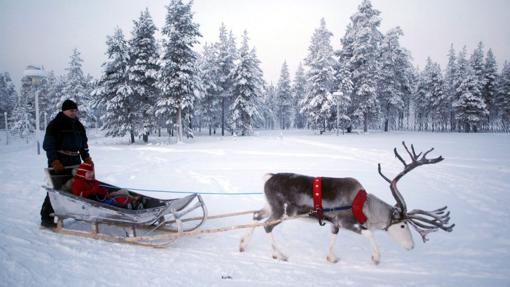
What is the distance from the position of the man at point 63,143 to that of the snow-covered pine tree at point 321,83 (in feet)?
110

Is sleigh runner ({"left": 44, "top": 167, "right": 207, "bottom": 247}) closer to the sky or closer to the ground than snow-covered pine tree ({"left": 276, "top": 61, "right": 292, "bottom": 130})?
closer to the ground

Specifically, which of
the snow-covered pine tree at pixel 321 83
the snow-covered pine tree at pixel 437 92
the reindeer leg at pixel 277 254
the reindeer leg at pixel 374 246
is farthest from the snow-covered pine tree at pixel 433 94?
the reindeer leg at pixel 277 254

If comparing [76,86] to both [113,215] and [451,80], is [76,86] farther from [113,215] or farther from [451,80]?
[451,80]

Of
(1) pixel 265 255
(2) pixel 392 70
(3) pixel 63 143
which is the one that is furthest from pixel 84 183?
(2) pixel 392 70

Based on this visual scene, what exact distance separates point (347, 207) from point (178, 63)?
26693mm

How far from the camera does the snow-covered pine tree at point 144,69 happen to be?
28083 millimetres

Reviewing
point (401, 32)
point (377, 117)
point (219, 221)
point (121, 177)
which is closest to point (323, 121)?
point (377, 117)

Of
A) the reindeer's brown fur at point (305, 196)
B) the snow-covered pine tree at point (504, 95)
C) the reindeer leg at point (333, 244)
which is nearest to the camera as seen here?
the reindeer's brown fur at point (305, 196)

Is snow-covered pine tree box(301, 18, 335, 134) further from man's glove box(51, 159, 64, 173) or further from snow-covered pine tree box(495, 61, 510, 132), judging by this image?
snow-covered pine tree box(495, 61, 510, 132)

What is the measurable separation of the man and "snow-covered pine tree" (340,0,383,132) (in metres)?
35.4

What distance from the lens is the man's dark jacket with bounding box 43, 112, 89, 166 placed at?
5.64 m

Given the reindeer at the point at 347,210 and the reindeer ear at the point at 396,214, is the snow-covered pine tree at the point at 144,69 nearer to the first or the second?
the reindeer at the point at 347,210

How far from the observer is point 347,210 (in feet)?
→ 15.3

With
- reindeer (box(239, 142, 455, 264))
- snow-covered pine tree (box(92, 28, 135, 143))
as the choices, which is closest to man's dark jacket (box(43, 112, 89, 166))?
reindeer (box(239, 142, 455, 264))
